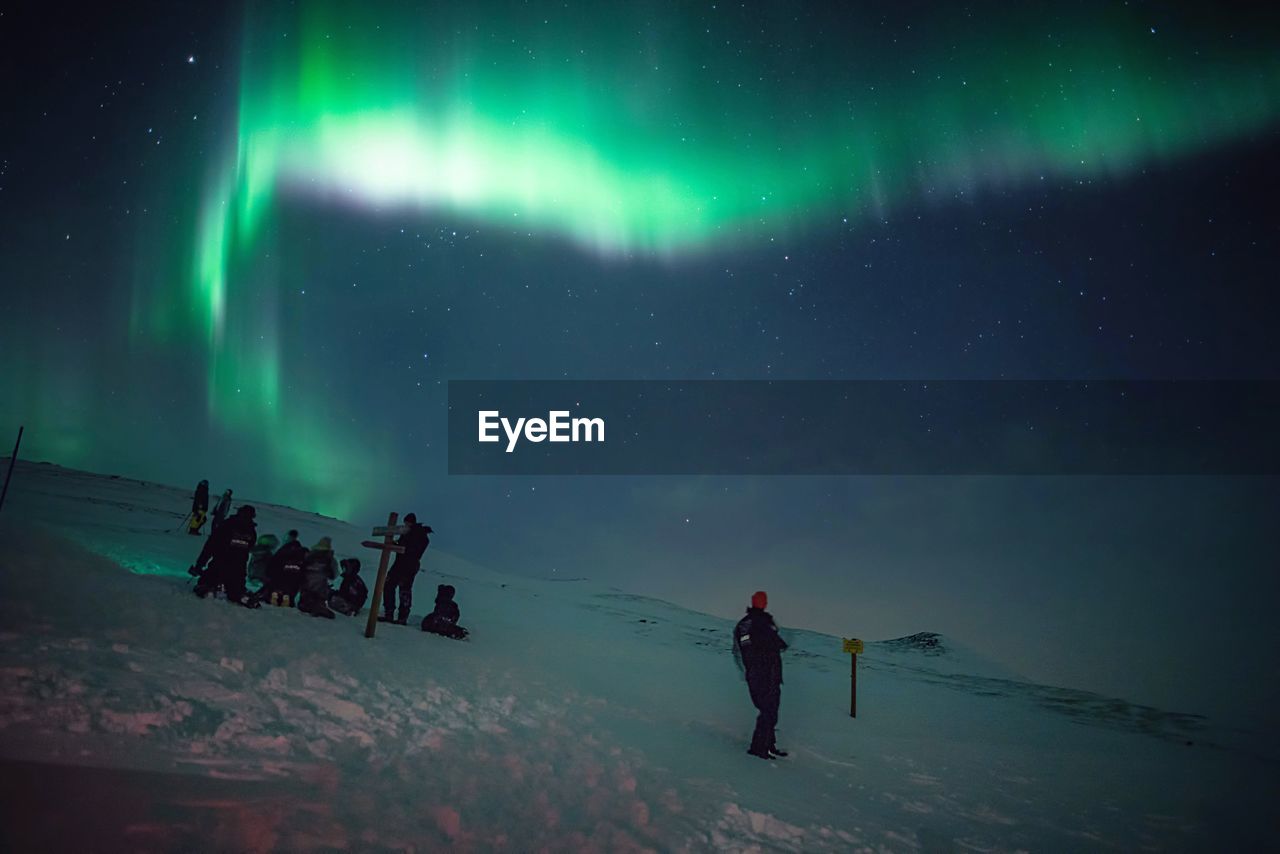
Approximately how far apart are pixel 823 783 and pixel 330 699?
5.85 m

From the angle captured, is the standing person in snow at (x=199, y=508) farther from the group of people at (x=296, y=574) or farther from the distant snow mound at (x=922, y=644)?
the distant snow mound at (x=922, y=644)

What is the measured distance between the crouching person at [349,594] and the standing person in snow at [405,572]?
511 millimetres

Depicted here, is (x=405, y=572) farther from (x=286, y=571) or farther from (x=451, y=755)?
(x=451, y=755)

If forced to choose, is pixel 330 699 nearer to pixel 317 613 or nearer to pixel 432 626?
pixel 317 613

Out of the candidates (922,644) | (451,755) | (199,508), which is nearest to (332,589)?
(451,755)

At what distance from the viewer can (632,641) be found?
2028cm

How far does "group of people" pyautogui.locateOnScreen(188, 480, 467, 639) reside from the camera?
408 inches

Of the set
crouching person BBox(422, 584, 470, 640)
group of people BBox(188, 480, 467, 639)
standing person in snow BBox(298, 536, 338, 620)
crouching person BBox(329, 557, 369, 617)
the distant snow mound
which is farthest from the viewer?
the distant snow mound

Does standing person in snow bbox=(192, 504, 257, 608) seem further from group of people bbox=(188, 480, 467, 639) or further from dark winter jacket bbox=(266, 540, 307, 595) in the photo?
dark winter jacket bbox=(266, 540, 307, 595)

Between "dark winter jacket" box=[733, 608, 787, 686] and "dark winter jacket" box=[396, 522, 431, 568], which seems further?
"dark winter jacket" box=[396, 522, 431, 568]

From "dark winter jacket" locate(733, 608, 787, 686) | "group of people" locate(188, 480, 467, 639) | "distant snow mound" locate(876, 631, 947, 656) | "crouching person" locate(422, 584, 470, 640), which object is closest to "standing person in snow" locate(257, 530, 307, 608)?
"group of people" locate(188, 480, 467, 639)

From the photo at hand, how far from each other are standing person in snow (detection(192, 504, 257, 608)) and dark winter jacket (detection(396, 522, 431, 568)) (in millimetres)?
3100

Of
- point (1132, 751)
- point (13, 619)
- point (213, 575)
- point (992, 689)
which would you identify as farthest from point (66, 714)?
point (992, 689)

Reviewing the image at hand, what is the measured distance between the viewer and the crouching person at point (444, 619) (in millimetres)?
12711
